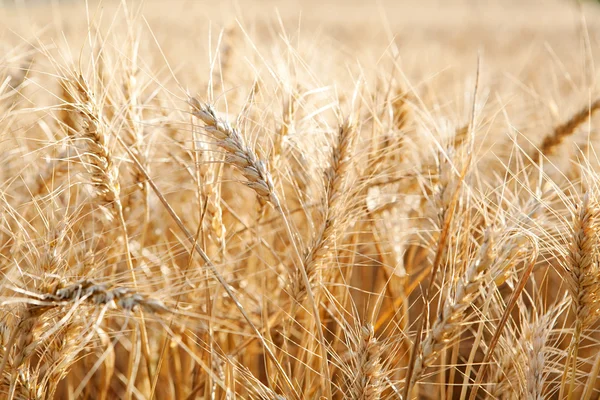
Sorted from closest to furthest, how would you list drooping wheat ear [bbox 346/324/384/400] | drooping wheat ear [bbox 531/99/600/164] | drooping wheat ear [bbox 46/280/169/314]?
1. drooping wheat ear [bbox 46/280/169/314]
2. drooping wheat ear [bbox 346/324/384/400]
3. drooping wheat ear [bbox 531/99/600/164]

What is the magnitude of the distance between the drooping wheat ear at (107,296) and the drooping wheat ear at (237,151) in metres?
0.28

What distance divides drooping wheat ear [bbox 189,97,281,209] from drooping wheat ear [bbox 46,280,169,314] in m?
0.28

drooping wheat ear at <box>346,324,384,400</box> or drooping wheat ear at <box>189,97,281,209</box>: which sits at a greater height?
drooping wheat ear at <box>189,97,281,209</box>

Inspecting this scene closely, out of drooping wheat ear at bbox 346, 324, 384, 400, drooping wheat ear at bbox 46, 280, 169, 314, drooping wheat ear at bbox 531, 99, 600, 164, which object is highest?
drooping wheat ear at bbox 531, 99, 600, 164

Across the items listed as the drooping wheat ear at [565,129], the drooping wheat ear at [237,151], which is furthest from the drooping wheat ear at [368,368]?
the drooping wheat ear at [565,129]

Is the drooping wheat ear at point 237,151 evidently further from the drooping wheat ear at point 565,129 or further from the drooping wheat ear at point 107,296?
the drooping wheat ear at point 565,129

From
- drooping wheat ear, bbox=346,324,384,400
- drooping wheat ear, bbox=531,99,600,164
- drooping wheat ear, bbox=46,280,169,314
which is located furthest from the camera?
drooping wheat ear, bbox=531,99,600,164

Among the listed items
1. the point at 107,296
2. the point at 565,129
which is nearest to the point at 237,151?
the point at 107,296

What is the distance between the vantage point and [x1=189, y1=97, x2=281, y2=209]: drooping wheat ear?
0.98 meters

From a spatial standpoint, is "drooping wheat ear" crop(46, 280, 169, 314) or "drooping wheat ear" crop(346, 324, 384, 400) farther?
"drooping wheat ear" crop(346, 324, 384, 400)

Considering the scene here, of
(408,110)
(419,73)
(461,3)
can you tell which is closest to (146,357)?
(408,110)

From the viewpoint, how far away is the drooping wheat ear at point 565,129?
1.69 m

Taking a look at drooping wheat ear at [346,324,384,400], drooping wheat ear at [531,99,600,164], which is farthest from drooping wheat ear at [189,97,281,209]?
drooping wheat ear at [531,99,600,164]

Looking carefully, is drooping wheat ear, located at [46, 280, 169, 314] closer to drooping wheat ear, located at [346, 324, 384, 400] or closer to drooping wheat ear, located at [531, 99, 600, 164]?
drooping wheat ear, located at [346, 324, 384, 400]
